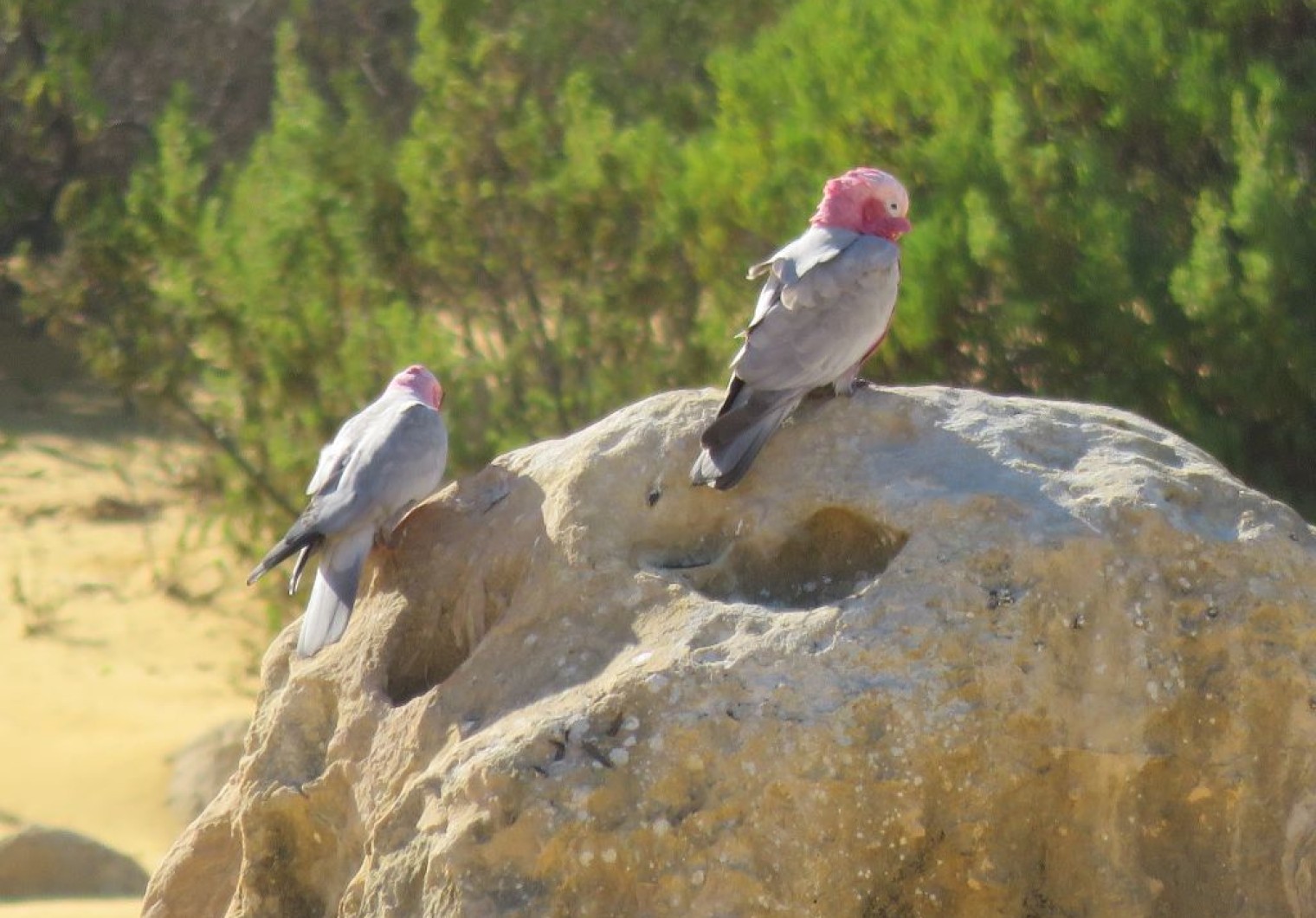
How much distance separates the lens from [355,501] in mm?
3176

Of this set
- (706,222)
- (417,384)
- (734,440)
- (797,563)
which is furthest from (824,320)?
(706,222)

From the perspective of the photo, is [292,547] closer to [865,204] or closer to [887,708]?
[887,708]

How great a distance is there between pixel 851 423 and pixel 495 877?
39.6 inches

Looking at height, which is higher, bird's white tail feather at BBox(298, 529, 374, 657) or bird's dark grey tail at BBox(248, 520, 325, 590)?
bird's dark grey tail at BBox(248, 520, 325, 590)

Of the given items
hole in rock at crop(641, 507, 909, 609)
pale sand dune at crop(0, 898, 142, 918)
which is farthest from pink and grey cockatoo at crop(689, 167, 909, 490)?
pale sand dune at crop(0, 898, 142, 918)

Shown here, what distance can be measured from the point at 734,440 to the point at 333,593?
0.79 metres

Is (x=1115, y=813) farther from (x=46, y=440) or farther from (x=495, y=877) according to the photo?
(x=46, y=440)

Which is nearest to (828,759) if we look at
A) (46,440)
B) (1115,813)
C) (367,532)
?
(1115,813)

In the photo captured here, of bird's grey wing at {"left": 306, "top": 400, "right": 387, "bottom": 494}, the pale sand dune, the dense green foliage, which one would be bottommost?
the pale sand dune

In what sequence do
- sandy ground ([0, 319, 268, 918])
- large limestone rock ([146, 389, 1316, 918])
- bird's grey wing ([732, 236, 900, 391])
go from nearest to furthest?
large limestone rock ([146, 389, 1316, 918]), bird's grey wing ([732, 236, 900, 391]), sandy ground ([0, 319, 268, 918])

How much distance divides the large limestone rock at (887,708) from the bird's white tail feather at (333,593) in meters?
0.17

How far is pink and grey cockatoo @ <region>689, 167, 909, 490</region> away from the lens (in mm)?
2973

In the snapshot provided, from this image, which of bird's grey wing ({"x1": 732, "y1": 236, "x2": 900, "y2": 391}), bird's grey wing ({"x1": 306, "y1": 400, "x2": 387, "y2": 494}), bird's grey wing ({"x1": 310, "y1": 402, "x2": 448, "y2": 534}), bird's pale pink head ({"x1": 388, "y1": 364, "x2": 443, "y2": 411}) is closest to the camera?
bird's grey wing ({"x1": 732, "y1": 236, "x2": 900, "y2": 391})

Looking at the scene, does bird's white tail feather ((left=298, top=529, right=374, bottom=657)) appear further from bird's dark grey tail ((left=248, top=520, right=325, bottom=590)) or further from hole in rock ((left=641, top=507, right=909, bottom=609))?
hole in rock ((left=641, top=507, right=909, bottom=609))
